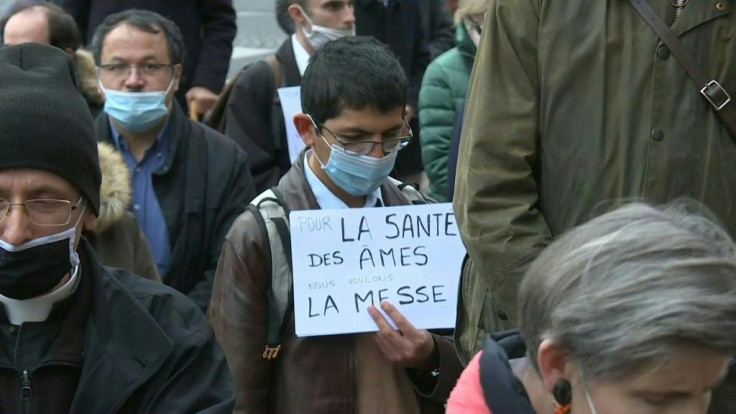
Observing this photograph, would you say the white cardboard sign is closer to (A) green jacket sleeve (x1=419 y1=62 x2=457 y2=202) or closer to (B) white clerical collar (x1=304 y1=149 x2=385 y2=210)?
(A) green jacket sleeve (x1=419 y1=62 x2=457 y2=202)

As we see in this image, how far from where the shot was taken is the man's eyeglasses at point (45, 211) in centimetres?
324

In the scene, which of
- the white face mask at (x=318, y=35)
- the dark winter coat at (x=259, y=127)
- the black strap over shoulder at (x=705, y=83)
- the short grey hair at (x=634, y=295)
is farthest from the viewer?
the white face mask at (x=318, y=35)

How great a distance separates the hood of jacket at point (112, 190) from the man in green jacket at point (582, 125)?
152 cm

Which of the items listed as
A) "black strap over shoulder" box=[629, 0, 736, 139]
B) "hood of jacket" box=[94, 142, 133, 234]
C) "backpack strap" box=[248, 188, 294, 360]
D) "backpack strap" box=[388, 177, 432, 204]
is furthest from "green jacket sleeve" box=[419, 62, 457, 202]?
"black strap over shoulder" box=[629, 0, 736, 139]

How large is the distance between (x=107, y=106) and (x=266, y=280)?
2074mm

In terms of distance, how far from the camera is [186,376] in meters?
3.25

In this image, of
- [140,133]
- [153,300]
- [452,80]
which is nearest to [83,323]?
[153,300]

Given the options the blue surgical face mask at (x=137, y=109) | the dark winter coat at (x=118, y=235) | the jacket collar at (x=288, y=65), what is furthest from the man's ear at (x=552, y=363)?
the jacket collar at (x=288, y=65)

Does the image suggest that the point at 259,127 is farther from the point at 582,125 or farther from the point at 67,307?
the point at 67,307

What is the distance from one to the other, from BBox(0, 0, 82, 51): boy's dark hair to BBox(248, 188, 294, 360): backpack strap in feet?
8.99

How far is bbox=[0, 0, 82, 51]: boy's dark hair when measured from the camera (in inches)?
262

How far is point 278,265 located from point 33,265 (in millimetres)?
1123

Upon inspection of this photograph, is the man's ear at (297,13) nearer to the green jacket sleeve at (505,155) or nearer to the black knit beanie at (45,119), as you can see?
the green jacket sleeve at (505,155)

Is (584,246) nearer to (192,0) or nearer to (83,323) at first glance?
(83,323)
